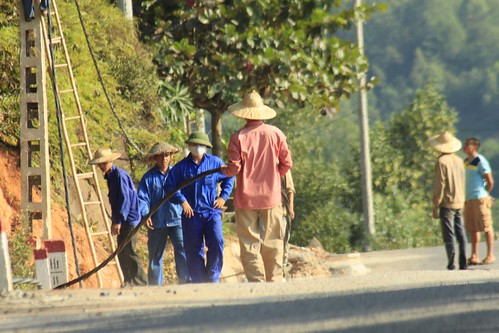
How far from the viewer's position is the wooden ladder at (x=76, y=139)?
15641 millimetres

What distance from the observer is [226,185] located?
46.0ft

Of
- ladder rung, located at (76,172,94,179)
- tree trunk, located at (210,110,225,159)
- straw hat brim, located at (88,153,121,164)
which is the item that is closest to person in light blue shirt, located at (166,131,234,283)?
straw hat brim, located at (88,153,121,164)

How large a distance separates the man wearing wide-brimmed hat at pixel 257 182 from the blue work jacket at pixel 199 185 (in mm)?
753

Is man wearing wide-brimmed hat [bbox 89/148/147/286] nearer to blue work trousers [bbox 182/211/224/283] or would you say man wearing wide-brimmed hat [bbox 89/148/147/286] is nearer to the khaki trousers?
blue work trousers [bbox 182/211/224/283]

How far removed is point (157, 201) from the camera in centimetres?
1456

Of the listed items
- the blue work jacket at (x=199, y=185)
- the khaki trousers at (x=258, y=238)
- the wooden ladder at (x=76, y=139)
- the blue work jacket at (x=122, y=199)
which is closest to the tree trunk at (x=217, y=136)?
the wooden ladder at (x=76, y=139)

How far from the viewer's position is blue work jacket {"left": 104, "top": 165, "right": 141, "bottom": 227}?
1403cm

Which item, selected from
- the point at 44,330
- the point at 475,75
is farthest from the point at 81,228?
the point at 475,75

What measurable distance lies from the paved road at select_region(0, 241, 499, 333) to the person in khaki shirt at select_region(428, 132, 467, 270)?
409 centimetres

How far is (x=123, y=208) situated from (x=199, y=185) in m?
0.82

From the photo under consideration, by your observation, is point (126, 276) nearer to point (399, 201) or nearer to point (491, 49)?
point (399, 201)

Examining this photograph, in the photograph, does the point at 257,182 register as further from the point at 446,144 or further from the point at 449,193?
the point at 446,144

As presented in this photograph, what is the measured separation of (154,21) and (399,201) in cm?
2813

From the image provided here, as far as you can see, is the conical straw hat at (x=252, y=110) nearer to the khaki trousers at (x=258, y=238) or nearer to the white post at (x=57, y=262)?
the khaki trousers at (x=258, y=238)
